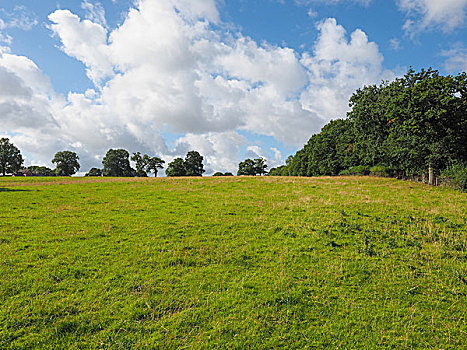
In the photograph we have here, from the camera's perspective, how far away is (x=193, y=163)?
119375 millimetres

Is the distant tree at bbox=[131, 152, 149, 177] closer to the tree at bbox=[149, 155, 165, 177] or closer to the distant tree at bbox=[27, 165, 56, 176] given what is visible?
the tree at bbox=[149, 155, 165, 177]

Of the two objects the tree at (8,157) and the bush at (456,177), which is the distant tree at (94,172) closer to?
the tree at (8,157)

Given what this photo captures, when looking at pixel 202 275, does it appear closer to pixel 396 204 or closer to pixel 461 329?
pixel 461 329

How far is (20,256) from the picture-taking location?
988 cm

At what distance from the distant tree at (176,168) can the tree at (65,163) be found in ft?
158

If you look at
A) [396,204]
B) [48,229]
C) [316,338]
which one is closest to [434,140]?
[396,204]

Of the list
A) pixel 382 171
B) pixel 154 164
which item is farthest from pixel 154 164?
pixel 382 171

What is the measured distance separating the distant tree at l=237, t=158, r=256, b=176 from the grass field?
136454mm

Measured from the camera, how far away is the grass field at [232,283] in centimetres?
608

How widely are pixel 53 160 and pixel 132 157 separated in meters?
36.4

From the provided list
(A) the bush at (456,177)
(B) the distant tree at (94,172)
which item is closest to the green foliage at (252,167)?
(B) the distant tree at (94,172)

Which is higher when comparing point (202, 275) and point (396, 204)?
point (396, 204)

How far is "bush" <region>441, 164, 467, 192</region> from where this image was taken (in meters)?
29.5

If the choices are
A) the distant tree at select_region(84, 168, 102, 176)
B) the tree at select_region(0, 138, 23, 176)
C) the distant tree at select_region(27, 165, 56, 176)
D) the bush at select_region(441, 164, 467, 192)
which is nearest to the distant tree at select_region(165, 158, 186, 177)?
the distant tree at select_region(84, 168, 102, 176)
